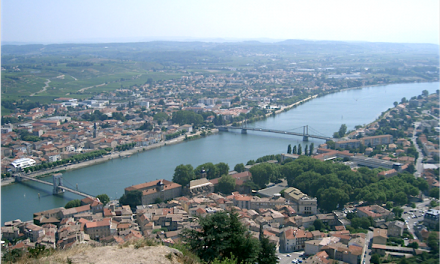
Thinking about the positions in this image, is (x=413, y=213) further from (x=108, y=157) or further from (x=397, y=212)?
(x=108, y=157)

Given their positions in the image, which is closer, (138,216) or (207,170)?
(138,216)

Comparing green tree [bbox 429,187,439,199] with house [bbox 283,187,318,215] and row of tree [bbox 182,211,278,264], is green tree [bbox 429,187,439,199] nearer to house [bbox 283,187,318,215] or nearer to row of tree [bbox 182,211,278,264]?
house [bbox 283,187,318,215]

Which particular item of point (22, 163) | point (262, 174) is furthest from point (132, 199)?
point (22, 163)

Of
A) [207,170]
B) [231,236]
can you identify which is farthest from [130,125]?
[231,236]

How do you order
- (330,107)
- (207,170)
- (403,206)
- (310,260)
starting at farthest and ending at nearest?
(330,107), (207,170), (403,206), (310,260)

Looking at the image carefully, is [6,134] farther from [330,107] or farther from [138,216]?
[330,107]

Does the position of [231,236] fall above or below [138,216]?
above

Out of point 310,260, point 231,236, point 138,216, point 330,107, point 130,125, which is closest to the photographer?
point 231,236

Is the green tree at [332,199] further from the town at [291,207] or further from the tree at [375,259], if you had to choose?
Result: the tree at [375,259]
